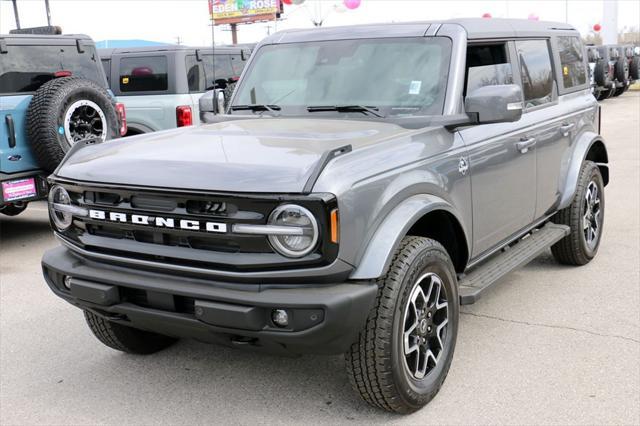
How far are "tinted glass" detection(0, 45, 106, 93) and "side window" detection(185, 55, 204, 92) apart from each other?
72.0 inches

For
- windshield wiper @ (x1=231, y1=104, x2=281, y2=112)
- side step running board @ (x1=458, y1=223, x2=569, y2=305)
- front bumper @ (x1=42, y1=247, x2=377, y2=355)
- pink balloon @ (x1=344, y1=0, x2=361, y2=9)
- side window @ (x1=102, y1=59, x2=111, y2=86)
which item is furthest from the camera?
pink balloon @ (x1=344, y1=0, x2=361, y2=9)

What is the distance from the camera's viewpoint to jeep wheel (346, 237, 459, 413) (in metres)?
3.13

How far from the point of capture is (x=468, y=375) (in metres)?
3.82

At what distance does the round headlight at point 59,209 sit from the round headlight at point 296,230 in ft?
4.14

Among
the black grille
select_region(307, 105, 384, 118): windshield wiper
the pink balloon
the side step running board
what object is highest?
the pink balloon

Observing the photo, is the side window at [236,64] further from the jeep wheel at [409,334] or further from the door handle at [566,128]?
the jeep wheel at [409,334]

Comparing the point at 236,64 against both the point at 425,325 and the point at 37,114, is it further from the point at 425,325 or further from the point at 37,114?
the point at 425,325

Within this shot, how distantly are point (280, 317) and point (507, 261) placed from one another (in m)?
2.08

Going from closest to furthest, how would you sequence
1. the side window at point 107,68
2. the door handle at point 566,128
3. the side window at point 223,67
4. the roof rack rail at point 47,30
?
the door handle at point 566,128
the roof rack rail at point 47,30
the side window at point 107,68
the side window at point 223,67

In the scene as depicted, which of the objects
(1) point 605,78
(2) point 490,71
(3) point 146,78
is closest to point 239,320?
(2) point 490,71

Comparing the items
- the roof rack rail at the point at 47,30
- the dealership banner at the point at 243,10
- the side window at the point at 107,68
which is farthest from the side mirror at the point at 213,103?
the dealership banner at the point at 243,10

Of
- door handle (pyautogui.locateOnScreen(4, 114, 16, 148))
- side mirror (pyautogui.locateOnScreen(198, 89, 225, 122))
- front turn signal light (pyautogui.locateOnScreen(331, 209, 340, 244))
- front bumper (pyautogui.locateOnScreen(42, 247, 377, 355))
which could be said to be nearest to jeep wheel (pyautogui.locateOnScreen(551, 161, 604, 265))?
side mirror (pyautogui.locateOnScreen(198, 89, 225, 122))

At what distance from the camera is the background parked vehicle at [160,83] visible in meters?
9.54

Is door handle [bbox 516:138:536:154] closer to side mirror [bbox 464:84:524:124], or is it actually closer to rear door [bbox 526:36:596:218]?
rear door [bbox 526:36:596:218]
